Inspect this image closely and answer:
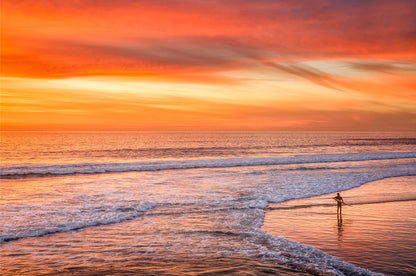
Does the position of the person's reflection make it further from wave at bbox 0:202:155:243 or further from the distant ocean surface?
wave at bbox 0:202:155:243

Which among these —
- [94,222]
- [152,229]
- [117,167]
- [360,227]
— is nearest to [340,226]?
[360,227]

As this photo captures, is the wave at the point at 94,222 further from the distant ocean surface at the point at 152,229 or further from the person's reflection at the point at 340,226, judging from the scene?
the person's reflection at the point at 340,226

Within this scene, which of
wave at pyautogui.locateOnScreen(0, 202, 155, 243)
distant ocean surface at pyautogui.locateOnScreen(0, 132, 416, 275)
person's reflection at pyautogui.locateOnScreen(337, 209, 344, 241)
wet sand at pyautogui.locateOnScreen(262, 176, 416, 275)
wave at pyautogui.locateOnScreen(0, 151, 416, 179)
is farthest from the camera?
wave at pyautogui.locateOnScreen(0, 151, 416, 179)

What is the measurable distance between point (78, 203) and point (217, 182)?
1163cm

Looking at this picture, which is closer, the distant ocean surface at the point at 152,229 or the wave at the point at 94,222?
the distant ocean surface at the point at 152,229

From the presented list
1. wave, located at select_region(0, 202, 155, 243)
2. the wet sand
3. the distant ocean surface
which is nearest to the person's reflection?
the wet sand

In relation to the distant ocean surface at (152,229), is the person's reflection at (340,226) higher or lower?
higher

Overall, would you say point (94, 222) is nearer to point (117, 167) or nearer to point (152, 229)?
point (152, 229)

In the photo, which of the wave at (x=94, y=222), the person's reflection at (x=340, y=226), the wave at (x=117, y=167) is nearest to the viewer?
the person's reflection at (x=340, y=226)

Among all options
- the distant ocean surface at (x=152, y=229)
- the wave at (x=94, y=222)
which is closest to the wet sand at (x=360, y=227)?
the distant ocean surface at (x=152, y=229)

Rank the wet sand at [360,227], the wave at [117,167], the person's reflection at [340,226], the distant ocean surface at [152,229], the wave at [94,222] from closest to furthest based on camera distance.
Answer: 1. the distant ocean surface at [152,229]
2. the wet sand at [360,227]
3. the person's reflection at [340,226]
4. the wave at [94,222]
5. the wave at [117,167]

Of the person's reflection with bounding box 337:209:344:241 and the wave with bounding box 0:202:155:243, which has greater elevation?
the person's reflection with bounding box 337:209:344:241

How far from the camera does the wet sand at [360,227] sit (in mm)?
9461

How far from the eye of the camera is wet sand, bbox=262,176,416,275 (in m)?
9.46
